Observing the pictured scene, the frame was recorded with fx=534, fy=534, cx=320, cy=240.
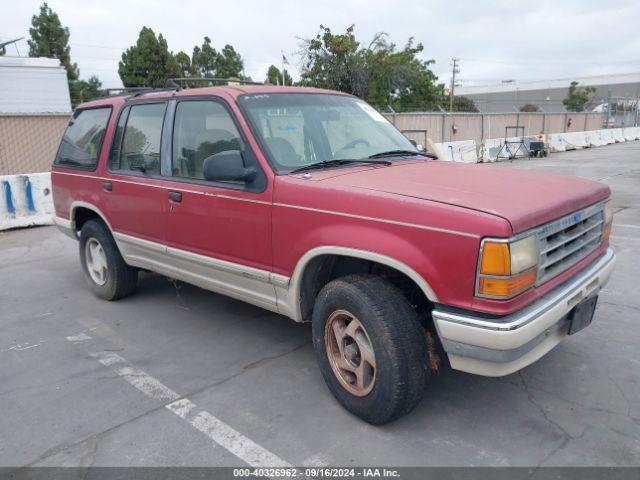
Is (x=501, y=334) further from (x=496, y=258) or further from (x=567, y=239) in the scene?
(x=567, y=239)

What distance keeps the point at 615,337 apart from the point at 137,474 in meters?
3.58

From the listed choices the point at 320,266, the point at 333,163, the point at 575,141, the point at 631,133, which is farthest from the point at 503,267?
the point at 631,133

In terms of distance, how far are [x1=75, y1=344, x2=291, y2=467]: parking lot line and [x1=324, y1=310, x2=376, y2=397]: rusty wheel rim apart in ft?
2.04

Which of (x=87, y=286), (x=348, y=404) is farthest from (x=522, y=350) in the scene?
(x=87, y=286)

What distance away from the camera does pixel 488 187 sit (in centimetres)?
307

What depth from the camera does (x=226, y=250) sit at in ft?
12.6

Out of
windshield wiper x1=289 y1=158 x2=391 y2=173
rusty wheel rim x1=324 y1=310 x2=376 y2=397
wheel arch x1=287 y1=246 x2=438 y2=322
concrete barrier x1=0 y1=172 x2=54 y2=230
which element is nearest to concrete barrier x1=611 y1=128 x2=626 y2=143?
concrete barrier x1=0 y1=172 x2=54 y2=230

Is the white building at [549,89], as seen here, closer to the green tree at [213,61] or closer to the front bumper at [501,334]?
the green tree at [213,61]

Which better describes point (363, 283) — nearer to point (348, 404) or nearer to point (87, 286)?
point (348, 404)

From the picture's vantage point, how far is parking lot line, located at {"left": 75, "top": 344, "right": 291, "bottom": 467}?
288cm

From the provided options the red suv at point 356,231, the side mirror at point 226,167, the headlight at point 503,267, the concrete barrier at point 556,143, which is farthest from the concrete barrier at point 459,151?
the headlight at point 503,267

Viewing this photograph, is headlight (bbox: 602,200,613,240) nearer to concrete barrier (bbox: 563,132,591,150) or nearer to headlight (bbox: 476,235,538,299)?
headlight (bbox: 476,235,538,299)

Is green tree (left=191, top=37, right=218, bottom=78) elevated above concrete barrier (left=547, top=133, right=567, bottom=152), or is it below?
above

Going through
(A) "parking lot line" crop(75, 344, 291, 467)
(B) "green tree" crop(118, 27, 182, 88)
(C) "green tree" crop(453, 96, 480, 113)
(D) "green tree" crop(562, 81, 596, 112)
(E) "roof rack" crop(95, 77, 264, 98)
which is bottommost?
(A) "parking lot line" crop(75, 344, 291, 467)
